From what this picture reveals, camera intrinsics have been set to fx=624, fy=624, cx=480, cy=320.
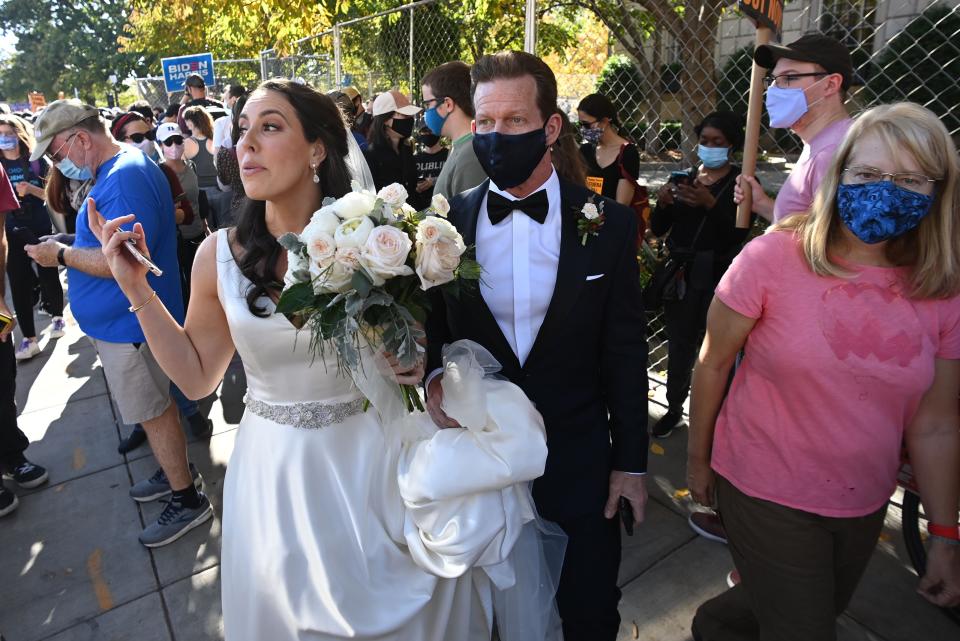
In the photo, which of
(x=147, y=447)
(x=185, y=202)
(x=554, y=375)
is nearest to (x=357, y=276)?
(x=554, y=375)

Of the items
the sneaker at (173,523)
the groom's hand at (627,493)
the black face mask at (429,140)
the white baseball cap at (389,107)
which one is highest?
the white baseball cap at (389,107)

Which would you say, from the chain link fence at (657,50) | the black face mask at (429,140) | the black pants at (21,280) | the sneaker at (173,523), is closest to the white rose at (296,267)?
the sneaker at (173,523)

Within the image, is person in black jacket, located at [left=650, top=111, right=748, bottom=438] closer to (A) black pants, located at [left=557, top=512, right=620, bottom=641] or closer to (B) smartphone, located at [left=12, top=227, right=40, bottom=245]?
(A) black pants, located at [left=557, top=512, right=620, bottom=641]

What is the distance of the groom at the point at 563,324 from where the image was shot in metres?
Answer: 2.01

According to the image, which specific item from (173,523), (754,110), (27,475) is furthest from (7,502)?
(754,110)

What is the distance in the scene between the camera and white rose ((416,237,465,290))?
5.18ft

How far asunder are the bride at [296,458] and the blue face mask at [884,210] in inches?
43.4

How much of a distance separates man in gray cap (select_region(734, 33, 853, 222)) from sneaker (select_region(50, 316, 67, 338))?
6.85 meters

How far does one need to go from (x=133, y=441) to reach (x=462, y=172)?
303cm

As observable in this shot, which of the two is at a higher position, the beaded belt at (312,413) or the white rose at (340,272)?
the white rose at (340,272)

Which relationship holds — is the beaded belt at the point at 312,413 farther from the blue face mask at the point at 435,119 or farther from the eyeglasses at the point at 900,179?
the blue face mask at the point at 435,119

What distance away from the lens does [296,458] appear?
1.95m

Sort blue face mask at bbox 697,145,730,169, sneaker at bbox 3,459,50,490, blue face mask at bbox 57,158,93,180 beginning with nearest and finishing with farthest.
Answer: blue face mask at bbox 57,158,93,180
blue face mask at bbox 697,145,730,169
sneaker at bbox 3,459,50,490

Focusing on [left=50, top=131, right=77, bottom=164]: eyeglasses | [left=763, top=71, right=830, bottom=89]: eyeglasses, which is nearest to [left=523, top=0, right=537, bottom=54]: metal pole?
[left=763, top=71, right=830, bottom=89]: eyeglasses
